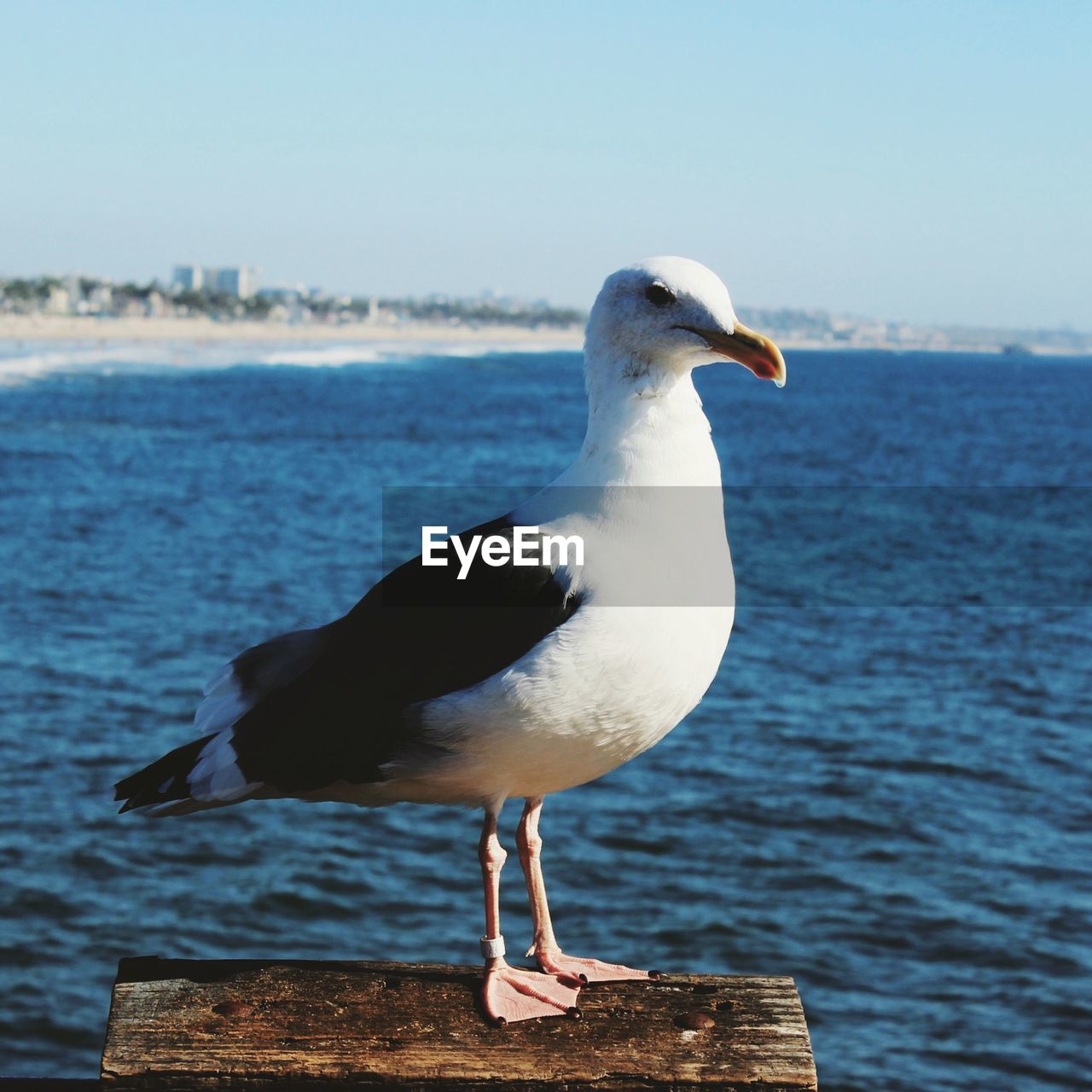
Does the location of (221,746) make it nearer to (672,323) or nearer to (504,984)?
(504,984)

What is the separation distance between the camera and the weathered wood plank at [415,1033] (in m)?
3.25

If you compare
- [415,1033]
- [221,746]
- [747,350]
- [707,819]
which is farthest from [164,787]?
[707,819]

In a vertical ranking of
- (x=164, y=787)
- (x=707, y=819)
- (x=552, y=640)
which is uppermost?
(x=552, y=640)

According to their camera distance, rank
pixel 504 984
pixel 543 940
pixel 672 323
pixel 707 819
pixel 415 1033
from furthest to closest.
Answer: pixel 707 819
pixel 543 940
pixel 504 984
pixel 672 323
pixel 415 1033

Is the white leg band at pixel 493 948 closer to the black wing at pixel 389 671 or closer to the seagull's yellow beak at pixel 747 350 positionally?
the black wing at pixel 389 671

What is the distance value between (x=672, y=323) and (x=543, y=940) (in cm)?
177

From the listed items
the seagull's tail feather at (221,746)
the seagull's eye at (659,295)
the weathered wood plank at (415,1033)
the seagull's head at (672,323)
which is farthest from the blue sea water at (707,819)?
the seagull's eye at (659,295)

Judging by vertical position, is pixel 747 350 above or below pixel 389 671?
above

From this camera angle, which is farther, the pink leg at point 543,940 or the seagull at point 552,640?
the pink leg at point 543,940

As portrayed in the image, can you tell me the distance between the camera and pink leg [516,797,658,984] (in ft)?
13.1

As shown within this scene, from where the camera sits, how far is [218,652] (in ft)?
64.0

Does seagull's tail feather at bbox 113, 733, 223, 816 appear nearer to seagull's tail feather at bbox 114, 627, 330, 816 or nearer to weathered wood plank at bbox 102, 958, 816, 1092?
seagull's tail feather at bbox 114, 627, 330, 816

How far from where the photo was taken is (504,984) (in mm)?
3756

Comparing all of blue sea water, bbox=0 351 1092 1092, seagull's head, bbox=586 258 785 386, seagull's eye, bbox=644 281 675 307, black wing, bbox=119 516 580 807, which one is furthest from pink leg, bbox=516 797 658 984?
blue sea water, bbox=0 351 1092 1092
